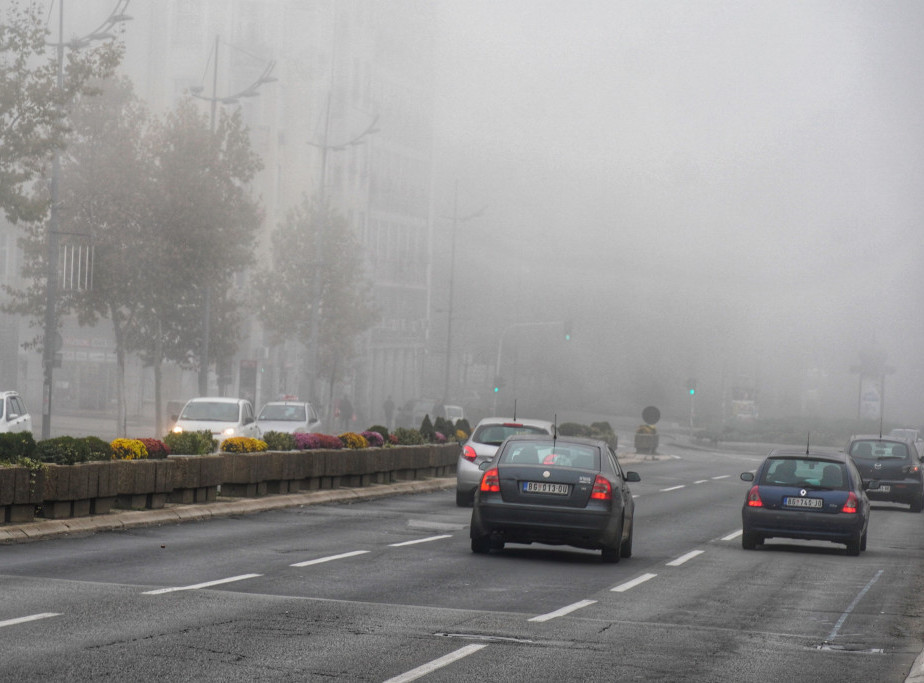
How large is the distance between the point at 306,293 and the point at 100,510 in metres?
59.1

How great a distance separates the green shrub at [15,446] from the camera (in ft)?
60.4

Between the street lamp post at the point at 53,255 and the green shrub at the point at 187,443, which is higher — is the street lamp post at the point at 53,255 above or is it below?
above

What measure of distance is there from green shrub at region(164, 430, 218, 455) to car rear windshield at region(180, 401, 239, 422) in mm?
13926

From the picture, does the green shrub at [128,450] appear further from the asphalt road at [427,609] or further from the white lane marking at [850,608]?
the white lane marking at [850,608]

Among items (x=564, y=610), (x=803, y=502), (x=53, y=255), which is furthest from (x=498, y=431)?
(x=53, y=255)

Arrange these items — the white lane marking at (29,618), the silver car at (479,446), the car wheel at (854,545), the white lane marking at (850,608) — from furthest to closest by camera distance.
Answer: the silver car at (479,446) < the car wheel at (854,545) < the white lane marking at (850,608) < the white lane marking at (29,618)

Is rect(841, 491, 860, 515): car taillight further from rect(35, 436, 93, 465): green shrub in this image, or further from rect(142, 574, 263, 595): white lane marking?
rect(35, 436, 93, 465): green shrub

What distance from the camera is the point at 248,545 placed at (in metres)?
17.9

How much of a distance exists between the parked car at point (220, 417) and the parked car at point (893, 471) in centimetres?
1423

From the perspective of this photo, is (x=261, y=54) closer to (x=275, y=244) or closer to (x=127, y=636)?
(x=275, y=244)

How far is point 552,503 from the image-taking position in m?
17.4

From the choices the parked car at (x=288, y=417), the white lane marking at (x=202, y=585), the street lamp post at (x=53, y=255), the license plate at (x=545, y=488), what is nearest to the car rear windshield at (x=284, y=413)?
the parked car at (x=288, y=417)

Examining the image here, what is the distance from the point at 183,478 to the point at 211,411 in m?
15.9

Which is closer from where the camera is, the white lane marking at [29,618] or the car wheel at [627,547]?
the white lane marking at [29,618]
